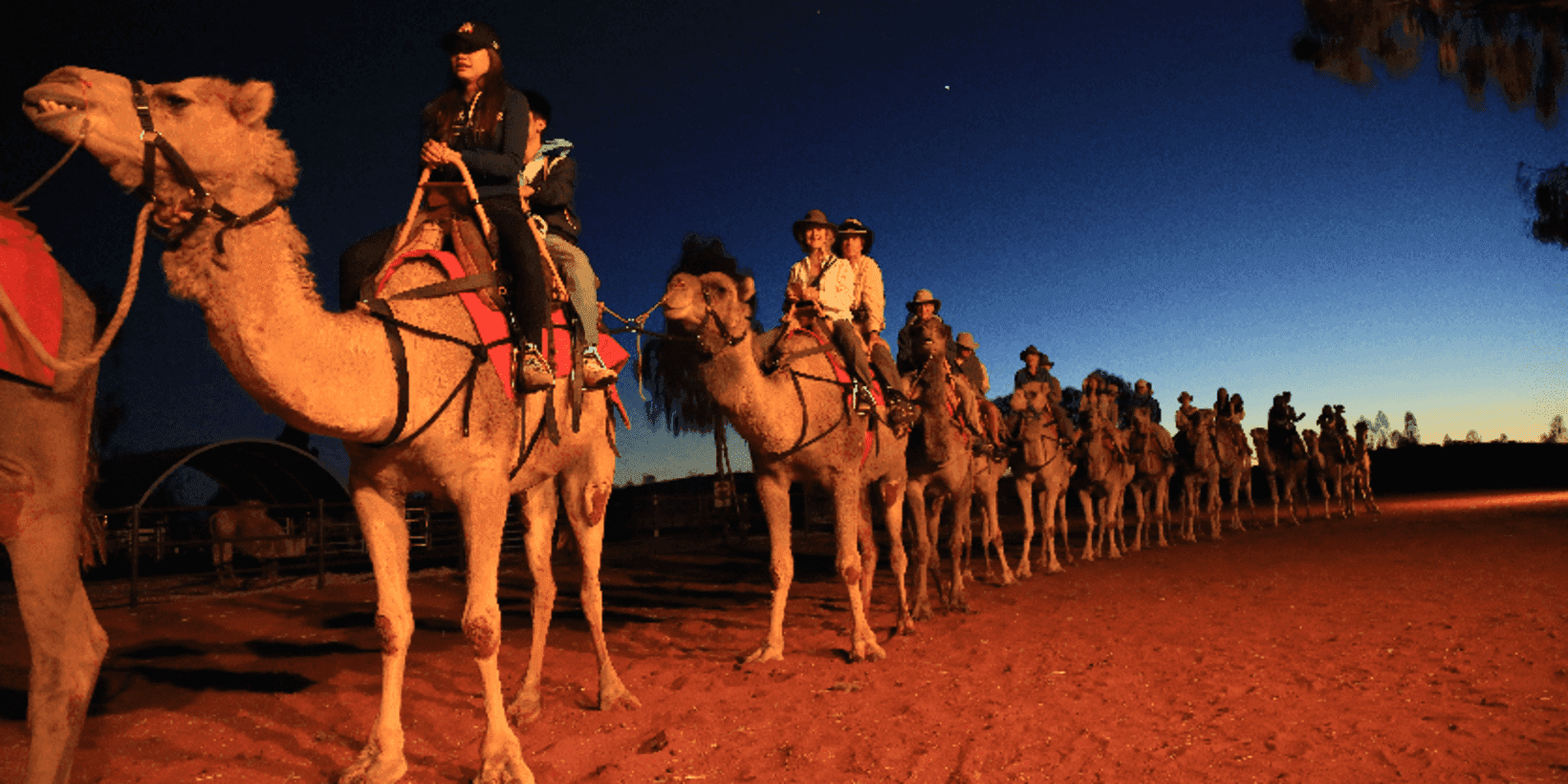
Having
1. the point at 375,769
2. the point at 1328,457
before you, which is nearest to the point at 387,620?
the point at 375,769

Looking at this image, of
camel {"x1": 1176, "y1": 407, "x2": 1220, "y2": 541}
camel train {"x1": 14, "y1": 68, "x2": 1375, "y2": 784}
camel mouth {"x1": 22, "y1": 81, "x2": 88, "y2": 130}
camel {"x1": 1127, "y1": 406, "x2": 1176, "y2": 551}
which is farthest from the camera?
camel {"x1": 1176, "y1": 407, "x2": 1220, "y2": 541}

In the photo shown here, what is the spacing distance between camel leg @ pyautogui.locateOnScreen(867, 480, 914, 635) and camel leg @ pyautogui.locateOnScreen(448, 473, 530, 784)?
16.4 ft

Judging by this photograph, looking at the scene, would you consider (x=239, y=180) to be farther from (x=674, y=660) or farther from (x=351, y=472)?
(x=674, y=660)

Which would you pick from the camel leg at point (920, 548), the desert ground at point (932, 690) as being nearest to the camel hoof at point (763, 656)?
the desert ground at point (932, 690)

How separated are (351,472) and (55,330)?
4.07 feet

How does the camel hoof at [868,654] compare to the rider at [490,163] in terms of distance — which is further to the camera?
the camel hoof at [868,654]

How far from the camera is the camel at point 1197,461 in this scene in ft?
72.7

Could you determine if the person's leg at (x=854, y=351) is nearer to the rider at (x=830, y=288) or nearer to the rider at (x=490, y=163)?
the rider at (x=830, y=288)

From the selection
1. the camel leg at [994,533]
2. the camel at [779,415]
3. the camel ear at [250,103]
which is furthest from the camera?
the camel leg at [994,533]

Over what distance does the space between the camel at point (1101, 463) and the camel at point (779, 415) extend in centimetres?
1100

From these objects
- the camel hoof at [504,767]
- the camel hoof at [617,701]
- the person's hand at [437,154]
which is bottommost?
the camel hoof at [617,701]

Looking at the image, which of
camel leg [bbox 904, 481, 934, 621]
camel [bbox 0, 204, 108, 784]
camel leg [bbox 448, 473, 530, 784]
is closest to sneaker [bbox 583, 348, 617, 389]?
camel leg [bbox 448, 473, 530, 784]

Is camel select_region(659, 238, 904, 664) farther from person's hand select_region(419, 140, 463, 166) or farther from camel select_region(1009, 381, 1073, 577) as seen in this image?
camel select_region(1009, 381, 1073, 577)

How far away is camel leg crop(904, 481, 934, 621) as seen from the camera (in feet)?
31.5
